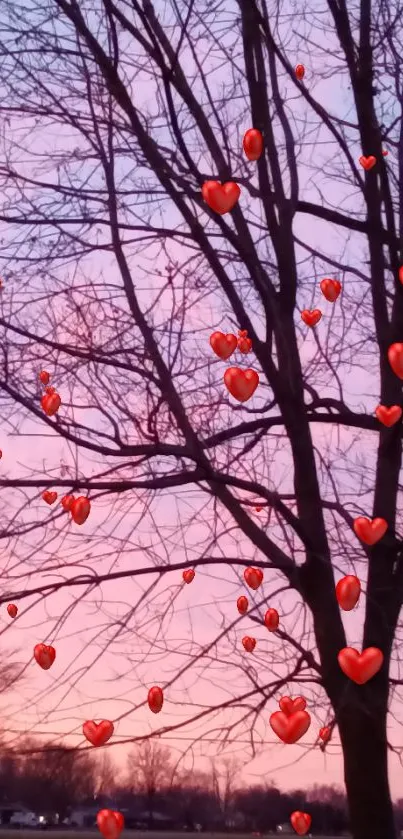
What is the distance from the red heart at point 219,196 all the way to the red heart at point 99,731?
2199mm

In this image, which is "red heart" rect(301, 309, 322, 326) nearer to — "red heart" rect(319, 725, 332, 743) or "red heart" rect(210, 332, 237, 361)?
"red heart" rect(210, 332, 237, 361)

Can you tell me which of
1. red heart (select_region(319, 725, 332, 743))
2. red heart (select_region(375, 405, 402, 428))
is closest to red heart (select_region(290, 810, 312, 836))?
red heart (select_region(319, 725, 332, 743))

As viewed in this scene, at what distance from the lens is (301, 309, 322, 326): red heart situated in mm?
5316

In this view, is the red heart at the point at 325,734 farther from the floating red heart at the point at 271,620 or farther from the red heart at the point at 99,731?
the red heart at the point at 99,731

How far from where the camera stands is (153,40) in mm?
4742

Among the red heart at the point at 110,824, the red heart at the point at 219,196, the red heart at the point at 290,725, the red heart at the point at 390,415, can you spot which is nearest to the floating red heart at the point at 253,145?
the red heart at the point at 219,196

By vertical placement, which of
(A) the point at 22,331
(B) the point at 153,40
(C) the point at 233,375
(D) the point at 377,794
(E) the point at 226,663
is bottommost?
(D) the point at 377,794

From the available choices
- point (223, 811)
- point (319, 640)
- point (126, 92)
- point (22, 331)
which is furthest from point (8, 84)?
point (223, 811)

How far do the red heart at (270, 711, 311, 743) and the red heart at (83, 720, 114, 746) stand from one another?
73 centimetres

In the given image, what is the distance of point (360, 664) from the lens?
409cm

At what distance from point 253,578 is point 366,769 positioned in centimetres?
106

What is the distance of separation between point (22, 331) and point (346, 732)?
231 centimetres

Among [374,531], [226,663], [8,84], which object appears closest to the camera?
[374,531]

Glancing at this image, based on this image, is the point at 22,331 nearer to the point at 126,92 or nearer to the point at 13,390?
the point at 13,390
